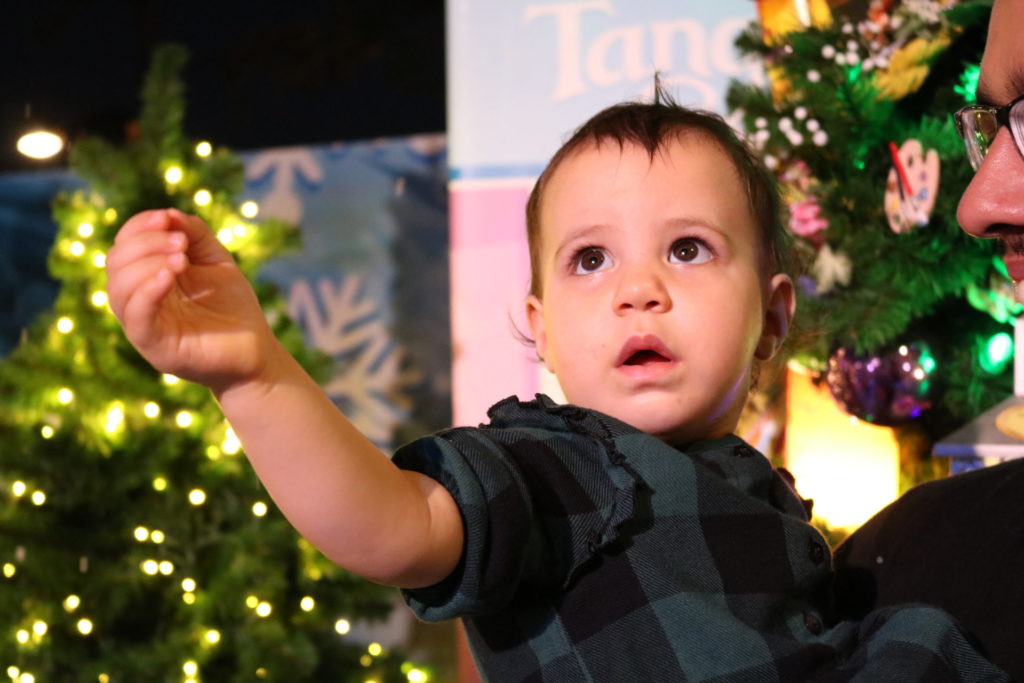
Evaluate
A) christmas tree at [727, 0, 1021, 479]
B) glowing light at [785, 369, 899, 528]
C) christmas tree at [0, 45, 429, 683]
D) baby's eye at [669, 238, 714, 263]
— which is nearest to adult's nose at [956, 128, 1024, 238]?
baby's eye at [669, 238, 714, 263]

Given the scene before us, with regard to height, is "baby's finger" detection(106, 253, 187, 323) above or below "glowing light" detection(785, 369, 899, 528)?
above

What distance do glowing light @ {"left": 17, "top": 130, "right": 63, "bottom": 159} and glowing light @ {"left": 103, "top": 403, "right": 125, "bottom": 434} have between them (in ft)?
6.13

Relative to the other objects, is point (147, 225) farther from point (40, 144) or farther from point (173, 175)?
point (40, 144)

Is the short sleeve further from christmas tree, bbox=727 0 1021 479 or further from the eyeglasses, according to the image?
christmas tree, bbox=727 0 1021 479

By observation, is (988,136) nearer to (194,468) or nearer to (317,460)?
(317,460)

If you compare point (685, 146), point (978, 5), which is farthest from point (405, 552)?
point (978, 5)

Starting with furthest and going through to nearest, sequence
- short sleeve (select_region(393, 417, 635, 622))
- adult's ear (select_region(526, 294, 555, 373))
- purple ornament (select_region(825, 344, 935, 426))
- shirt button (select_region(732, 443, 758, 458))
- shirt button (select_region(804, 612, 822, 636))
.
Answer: purple ornament (select_region(825, 344, 935, 426)) < adult's ear (select_region(526, 294, 555, 373)) < shirt button (select_region(732, 443, 758, 458)) < shirt button (select_region(804, 612, 822, 636)) < short sleeve (select_region(393, 417, 635, 622))

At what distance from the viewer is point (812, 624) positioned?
36.3 inches

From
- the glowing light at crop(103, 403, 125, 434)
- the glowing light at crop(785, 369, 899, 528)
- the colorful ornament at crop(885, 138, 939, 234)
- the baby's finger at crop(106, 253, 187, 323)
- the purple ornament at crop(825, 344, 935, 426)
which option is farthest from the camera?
the glowing light at crop(785, 369, 899, 528)

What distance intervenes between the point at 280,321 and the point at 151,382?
1.13 feet

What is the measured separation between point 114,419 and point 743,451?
187 cm

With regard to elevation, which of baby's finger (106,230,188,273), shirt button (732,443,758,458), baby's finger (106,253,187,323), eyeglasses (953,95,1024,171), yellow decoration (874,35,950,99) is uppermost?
yellow decoration (874,35,950,99)

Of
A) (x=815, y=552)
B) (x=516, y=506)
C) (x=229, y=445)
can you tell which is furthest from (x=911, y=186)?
(x=229, y=445)

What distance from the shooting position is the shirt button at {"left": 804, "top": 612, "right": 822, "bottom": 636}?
92 centimetres
